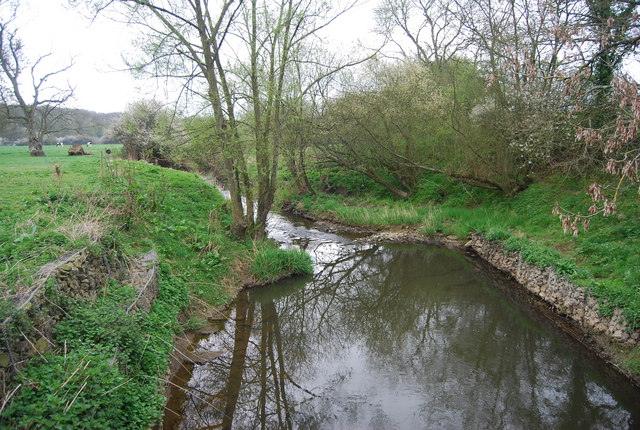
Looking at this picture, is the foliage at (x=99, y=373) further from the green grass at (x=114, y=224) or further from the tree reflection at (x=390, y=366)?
the tree reflection at (x=390, y=366)

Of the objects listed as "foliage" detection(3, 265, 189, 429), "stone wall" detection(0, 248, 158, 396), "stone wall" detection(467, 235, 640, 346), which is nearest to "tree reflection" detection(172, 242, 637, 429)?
"stone wall" detection(467, 235, 640, 346)

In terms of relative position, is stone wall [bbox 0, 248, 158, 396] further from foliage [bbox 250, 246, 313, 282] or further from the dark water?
foliage [bbox 250, 246, 313, 282]

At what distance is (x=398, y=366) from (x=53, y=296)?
16.7 feet

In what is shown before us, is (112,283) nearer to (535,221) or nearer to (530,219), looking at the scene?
(535,221)

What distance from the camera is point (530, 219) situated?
11.7m

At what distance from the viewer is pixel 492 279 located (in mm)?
10242

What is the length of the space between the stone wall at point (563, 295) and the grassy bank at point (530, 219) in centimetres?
16

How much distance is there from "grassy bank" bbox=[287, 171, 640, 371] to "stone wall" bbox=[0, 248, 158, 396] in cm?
768

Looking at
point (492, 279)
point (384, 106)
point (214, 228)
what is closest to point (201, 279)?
point (214, 228)

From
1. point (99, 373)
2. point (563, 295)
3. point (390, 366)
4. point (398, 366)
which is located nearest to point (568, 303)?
point (563, 295)

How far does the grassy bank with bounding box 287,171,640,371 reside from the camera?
739 centimetres

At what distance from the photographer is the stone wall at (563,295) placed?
6.26 metres

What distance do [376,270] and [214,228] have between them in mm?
4888

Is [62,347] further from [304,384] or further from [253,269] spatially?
[253,269]
